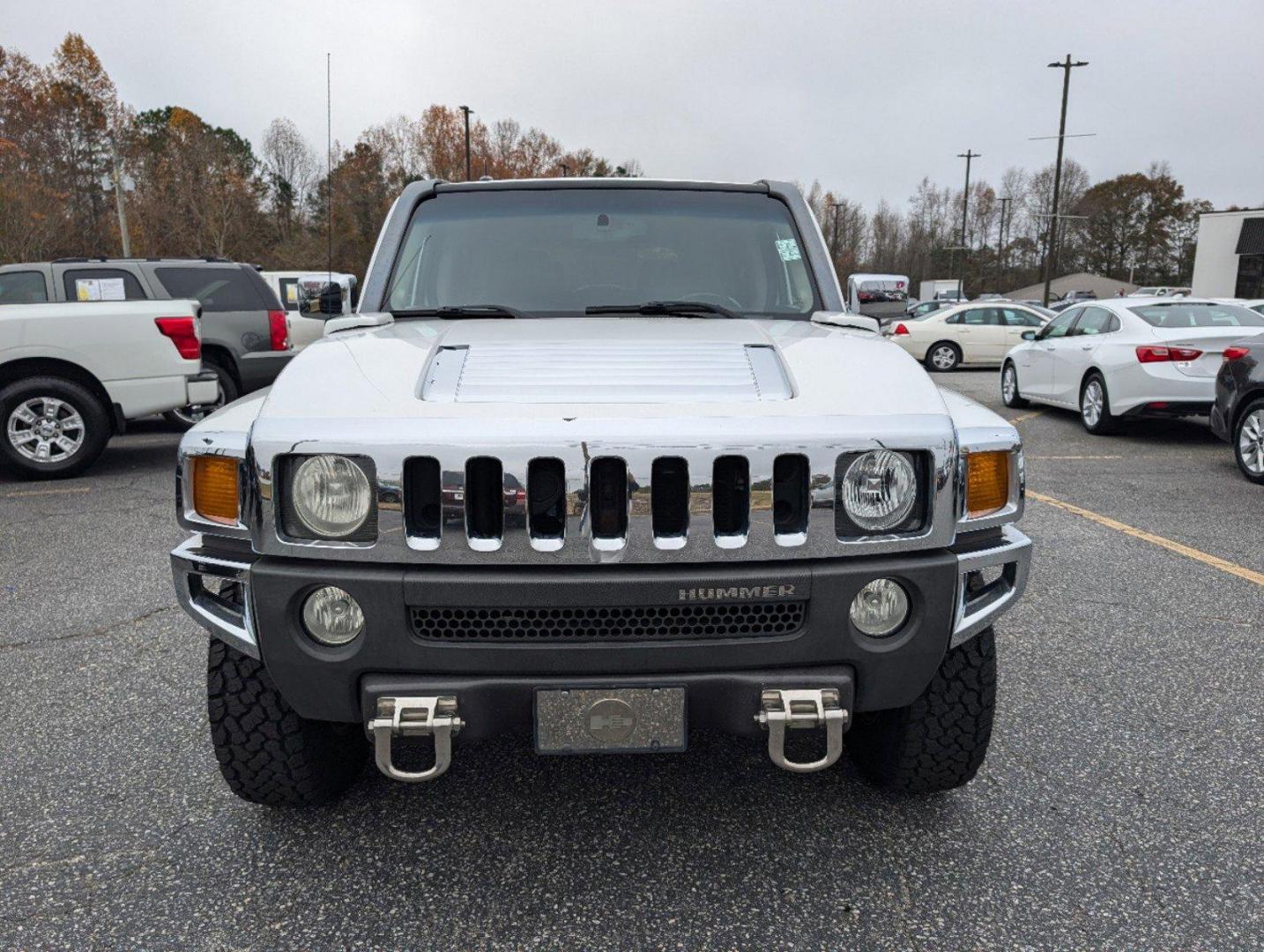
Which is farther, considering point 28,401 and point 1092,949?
point 28,401

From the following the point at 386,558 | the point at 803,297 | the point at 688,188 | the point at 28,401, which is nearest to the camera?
the point at 386,558

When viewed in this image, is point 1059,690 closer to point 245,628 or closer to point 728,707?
point 728,707

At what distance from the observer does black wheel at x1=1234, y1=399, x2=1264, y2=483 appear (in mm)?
7363

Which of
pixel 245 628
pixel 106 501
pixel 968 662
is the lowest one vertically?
pixel 106 501

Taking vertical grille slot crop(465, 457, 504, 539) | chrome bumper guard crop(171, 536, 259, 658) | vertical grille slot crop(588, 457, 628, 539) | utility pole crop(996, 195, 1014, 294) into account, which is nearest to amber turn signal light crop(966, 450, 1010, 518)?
vertical grille slot crop(588, 457, 628, 539)

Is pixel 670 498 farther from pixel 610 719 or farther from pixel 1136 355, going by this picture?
pixel 1136 355

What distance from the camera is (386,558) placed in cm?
199

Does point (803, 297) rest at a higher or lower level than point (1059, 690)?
higher

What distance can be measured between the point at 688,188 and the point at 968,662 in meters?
2.03

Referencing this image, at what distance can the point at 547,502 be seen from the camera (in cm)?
202

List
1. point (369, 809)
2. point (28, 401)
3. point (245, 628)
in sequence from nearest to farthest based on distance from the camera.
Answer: point (245, 628), point (369, 809), point (28, 401)

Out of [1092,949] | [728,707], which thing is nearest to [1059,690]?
[1092,949]

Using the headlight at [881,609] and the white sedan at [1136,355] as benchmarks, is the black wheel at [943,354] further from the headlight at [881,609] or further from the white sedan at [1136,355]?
the headlight at [881,609]

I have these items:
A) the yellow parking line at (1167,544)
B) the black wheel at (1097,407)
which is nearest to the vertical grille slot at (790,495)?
the yellow parking line at (1167,544)
